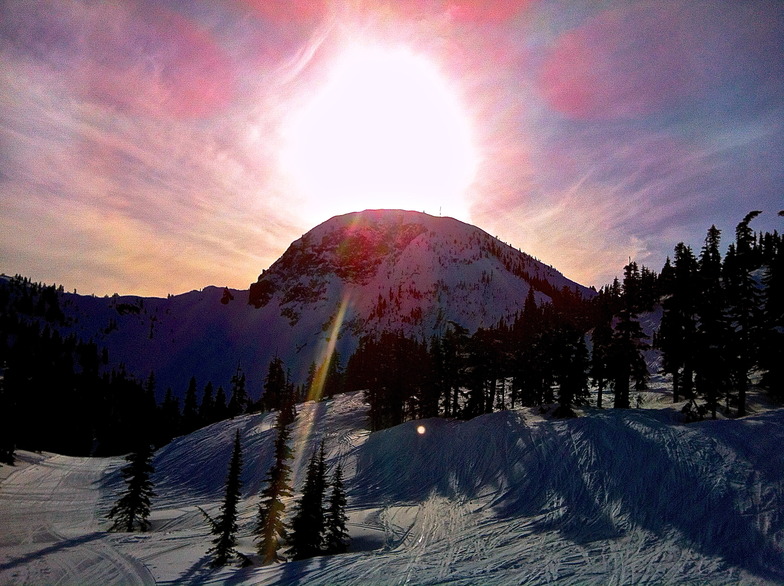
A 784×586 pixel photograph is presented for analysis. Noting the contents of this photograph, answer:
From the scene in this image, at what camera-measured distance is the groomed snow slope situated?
18.5 meters

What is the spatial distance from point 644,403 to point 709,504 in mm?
28000

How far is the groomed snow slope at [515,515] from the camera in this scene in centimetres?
1847

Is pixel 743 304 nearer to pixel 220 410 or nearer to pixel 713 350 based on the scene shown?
pixel 713 350

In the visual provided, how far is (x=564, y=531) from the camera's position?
2262 centimetres

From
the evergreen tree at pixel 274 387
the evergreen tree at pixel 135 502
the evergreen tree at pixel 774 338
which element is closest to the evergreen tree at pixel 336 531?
the evergreen tree at pixel 135 502

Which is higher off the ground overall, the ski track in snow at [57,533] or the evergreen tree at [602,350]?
the evergreen tree at [602,350]

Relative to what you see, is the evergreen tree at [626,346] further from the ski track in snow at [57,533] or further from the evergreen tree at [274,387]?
the evergreen tree at [274,387]

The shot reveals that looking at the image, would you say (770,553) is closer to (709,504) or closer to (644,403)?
(709,504)

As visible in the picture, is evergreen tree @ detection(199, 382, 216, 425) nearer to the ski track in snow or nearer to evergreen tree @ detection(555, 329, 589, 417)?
the ski track in snow

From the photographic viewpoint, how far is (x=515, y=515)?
2648 centimetres

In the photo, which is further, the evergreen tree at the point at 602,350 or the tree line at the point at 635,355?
the evergreen tree at the point at 602,350

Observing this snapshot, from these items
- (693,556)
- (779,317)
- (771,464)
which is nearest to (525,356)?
(779,317)

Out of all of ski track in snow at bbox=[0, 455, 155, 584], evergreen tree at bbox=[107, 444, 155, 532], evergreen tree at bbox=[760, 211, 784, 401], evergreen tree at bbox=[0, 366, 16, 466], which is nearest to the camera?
ski track in snow at bbox=[0, 455, 155, 584]

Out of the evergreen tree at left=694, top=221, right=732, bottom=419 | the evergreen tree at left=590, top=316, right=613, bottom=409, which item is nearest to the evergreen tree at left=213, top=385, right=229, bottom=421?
the evergreen tree at left=590, top=316, right=613, bottom=409
